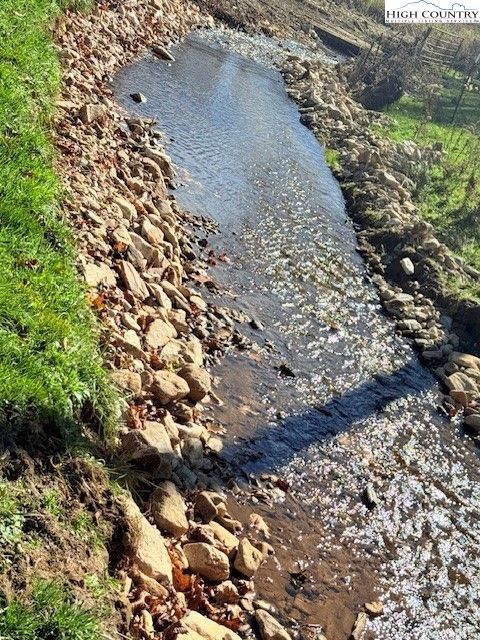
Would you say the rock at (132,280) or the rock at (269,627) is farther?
the rock at (132,280)

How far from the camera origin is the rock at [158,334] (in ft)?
26.7

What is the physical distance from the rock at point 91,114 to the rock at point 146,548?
8276 mm

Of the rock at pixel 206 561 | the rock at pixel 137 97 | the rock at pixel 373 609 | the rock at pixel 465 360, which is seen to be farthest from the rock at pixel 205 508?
the rock at pixel 137 97

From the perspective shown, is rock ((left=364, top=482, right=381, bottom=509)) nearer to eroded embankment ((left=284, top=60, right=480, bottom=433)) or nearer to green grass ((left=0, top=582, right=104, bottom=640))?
eroded embankment ((left=284, top=60, right=480, bottom=433))

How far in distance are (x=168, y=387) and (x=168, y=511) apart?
1.74 metres

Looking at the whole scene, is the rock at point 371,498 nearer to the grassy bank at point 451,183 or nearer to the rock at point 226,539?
the rock at point 226,539

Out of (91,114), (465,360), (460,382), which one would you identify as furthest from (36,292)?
(465,360)

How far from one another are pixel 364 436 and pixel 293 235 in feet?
20.0

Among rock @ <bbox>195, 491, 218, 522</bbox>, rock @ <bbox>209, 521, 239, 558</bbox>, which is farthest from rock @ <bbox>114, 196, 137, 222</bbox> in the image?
rock @ <bbox>209, 521, 239, 558</bbox>

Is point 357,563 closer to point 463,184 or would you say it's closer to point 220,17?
point 463,184

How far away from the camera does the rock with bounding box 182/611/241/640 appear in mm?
5156

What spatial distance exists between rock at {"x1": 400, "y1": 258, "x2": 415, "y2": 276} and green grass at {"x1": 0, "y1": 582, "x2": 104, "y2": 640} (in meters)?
11.8

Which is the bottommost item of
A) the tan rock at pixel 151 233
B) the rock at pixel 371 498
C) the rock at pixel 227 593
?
the rock at pixel 371 498

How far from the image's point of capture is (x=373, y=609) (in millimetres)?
7000
